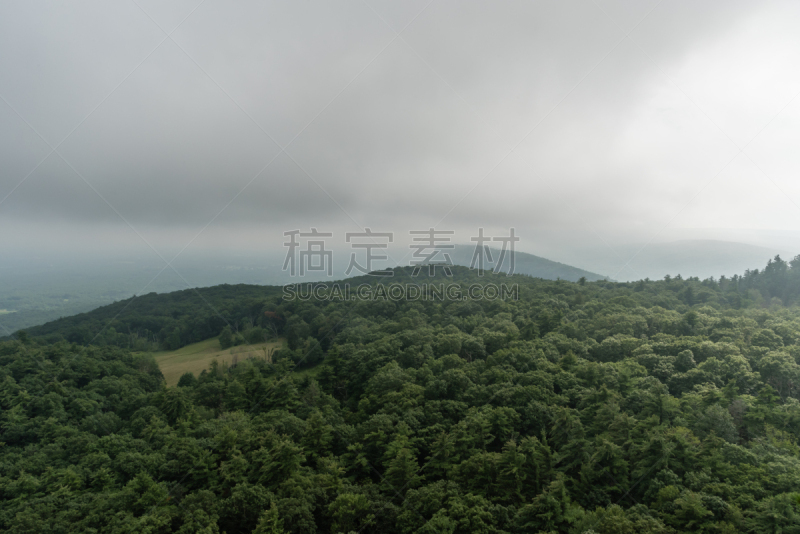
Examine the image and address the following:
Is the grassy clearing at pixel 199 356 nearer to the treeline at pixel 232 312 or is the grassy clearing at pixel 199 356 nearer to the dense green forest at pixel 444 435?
the treeline at pixel 232 312

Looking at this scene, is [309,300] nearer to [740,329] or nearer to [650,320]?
[650,320]

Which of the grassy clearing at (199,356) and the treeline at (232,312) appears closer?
the grassy clearing at (199,356)

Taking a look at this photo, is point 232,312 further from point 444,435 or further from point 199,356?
point 444,435

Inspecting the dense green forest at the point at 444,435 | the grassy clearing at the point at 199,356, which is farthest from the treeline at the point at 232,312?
the dense green forest at the point at 444,435

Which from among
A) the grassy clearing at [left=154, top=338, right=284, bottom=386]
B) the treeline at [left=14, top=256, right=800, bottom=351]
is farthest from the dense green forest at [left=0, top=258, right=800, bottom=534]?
the treeline at [left=14, top=256, right=800, bottom=351]

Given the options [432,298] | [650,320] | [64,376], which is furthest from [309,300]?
[650,320]
